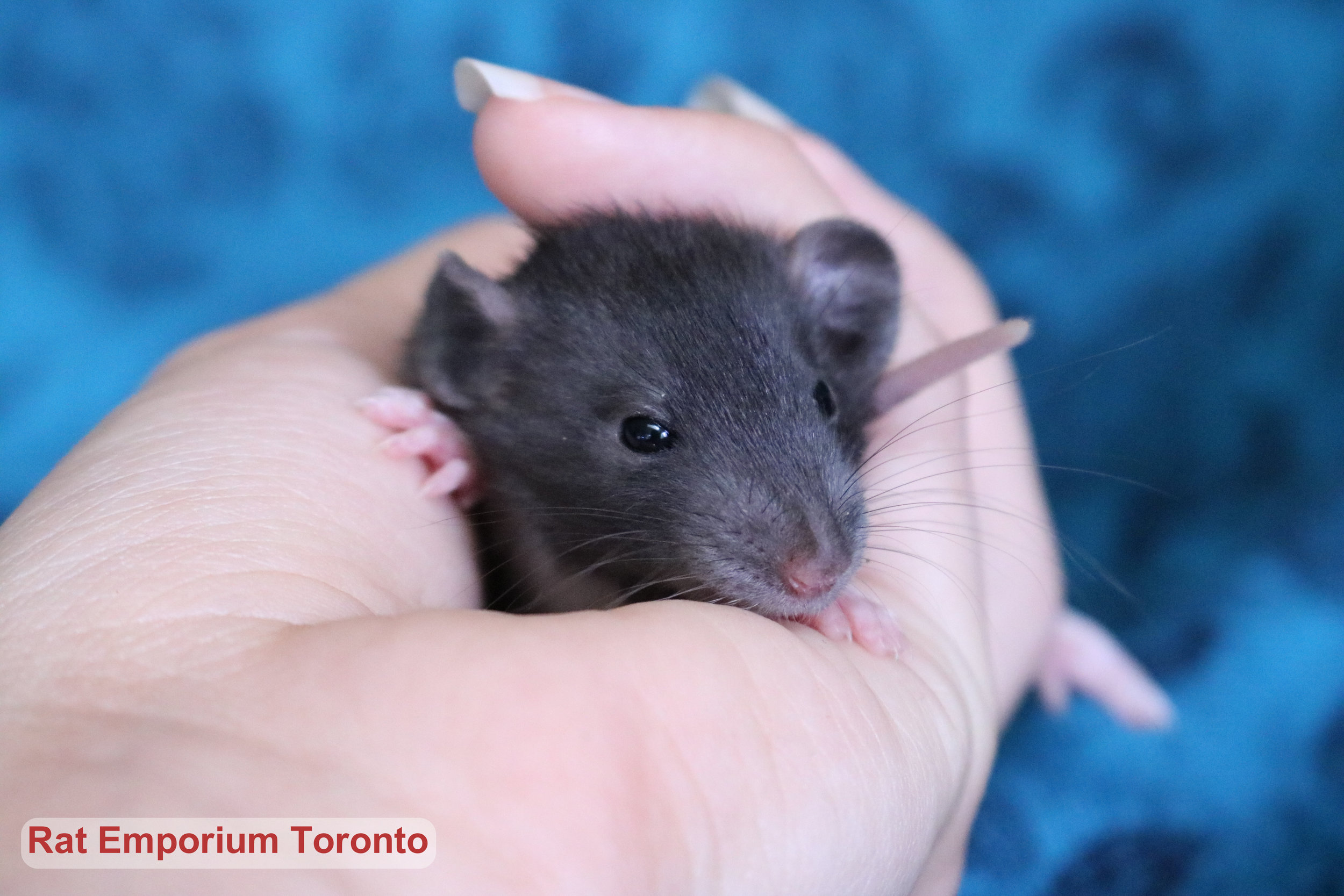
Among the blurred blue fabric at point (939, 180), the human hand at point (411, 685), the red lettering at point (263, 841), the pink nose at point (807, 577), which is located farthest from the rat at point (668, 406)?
the blurred blue fabric at point (939, 180)

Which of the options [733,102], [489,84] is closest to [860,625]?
[489,84]

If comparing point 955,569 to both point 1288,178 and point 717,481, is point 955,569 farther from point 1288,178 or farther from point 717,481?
point 1288,178

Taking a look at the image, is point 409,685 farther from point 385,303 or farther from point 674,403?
point 385,303

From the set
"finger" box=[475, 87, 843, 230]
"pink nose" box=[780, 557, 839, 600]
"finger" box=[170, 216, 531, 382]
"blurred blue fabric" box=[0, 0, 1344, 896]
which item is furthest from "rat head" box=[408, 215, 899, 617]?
"blurred blue fabric" box=[0, 0, 1344, 896]

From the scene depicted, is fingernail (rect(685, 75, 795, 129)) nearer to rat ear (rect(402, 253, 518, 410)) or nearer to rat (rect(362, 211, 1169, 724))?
rat (rect(362, 211, 1169, 724))

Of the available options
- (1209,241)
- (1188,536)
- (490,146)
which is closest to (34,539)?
(490,146)

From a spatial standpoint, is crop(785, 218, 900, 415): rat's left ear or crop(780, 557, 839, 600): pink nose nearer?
crop(780, 557, 839, 600): pink nose

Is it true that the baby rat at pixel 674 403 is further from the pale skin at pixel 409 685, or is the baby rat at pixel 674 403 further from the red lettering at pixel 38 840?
the red lettering at pixel 38 840
